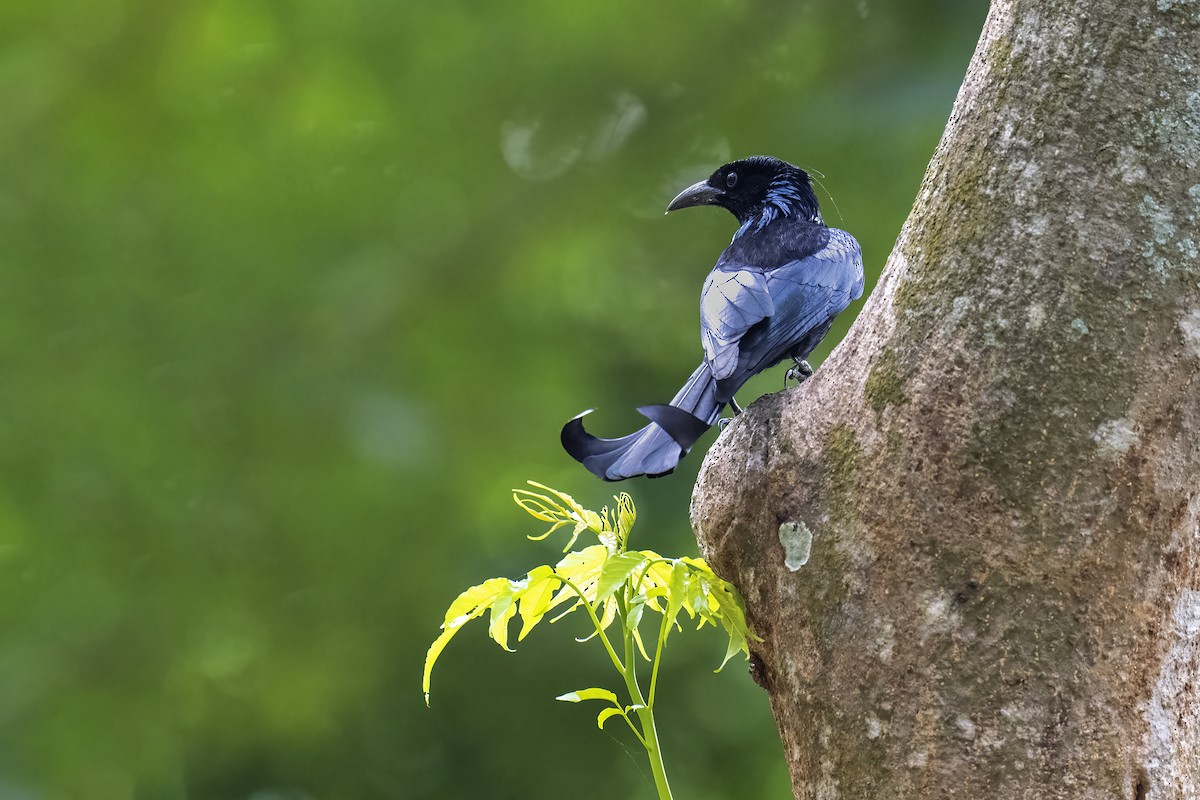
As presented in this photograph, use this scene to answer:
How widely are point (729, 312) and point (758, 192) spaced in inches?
32.7

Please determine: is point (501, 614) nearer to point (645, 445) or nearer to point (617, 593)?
point (617, 593)

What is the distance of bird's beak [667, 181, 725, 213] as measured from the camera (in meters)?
2.85

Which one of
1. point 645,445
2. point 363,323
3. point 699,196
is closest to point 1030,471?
point 645,445

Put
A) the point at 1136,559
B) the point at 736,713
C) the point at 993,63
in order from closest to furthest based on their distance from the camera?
the point at 1136,559 → the point at 993,63 → the point at 736,713

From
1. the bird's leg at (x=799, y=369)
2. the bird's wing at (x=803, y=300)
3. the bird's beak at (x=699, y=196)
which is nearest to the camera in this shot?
the bird's wing at (x=803, y=300)

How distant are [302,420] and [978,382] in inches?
108

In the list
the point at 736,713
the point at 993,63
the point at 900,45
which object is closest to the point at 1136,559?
the point at 993,63

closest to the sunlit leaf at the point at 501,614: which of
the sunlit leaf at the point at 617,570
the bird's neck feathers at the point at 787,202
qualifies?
the sunlit leaf at the point at 617,570

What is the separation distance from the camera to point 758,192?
9.27 ft

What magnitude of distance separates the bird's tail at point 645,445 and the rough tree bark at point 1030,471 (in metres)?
0.17

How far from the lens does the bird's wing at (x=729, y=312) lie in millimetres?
1981

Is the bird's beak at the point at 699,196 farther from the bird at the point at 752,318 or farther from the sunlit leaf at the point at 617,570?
the sunlit leaf at the point at 617,570

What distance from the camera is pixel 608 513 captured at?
6.09 feet

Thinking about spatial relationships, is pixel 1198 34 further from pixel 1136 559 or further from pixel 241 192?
pixel 241 192
